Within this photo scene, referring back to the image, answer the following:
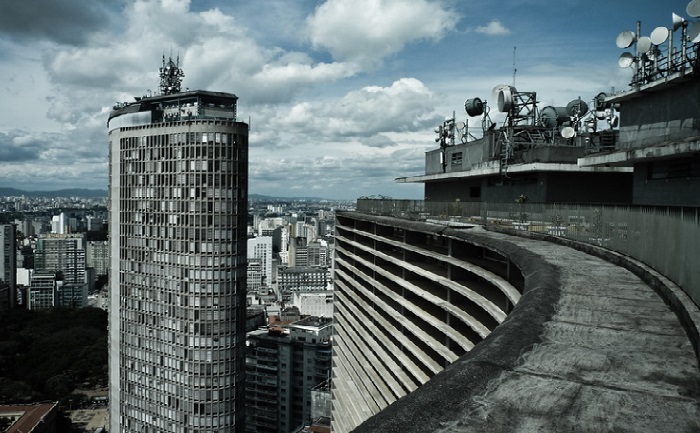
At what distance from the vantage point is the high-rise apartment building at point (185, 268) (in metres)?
45.6

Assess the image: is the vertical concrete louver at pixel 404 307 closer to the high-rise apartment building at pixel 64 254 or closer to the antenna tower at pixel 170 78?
the antenna tower at pixel 170 78

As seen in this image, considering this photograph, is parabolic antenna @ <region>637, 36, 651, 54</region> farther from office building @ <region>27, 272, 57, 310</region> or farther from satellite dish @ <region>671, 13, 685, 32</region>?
office building @ <region>27, 272, 57, 310</region>

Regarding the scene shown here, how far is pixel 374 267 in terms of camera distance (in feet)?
76.2

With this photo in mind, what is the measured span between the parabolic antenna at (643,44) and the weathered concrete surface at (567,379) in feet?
70.0

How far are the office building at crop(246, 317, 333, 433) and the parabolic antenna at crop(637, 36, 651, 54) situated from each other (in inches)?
2971

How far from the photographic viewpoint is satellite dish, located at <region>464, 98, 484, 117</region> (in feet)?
123

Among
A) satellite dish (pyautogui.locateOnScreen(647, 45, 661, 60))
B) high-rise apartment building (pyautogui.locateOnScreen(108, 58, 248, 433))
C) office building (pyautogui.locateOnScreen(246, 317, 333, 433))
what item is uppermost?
satellite dish (pyautogui.locateOnScreen(647, 45, 661, 60))

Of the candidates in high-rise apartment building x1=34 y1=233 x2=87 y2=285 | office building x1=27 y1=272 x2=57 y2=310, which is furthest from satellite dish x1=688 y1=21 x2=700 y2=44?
high-rise apartment building x1=34 y1=233 x2=87 y2=285

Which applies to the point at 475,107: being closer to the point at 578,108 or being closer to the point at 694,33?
the point at 578,108

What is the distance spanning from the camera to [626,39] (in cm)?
2575

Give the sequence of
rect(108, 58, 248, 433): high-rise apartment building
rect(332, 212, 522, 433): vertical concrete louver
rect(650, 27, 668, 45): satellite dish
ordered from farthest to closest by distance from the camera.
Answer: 1. rect(108, 58, 248, 433): high-rise apartment building
2. rect(650, 27, 668, 45): satellite dish
3. rect(332, 212, 522, 433): vertical concrete louver

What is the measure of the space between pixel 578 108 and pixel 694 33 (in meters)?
17.0

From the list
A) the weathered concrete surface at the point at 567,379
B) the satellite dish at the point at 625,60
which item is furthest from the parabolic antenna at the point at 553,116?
the weathered concrete surface at the point at 567,379

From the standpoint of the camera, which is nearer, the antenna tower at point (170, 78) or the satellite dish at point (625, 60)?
the satellite dish at point (625, 60)
